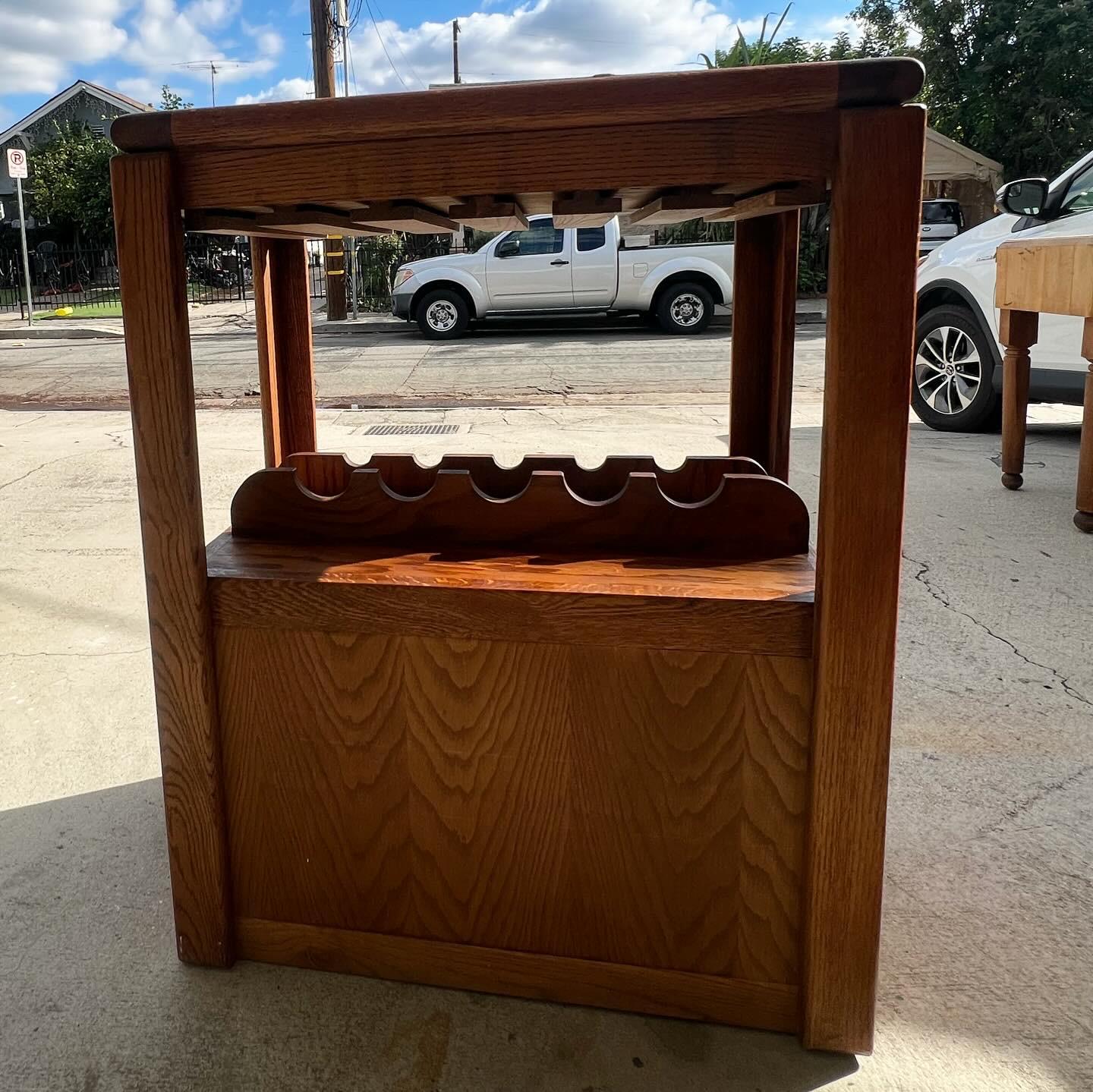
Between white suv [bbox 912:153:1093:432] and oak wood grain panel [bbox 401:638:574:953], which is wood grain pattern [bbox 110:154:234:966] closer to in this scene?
oak wood grain panel [bbox 401:638:574:953]

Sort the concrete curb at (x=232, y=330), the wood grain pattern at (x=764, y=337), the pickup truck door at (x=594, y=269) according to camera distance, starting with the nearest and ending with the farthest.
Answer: the wood grain pattern at (x=764, y=337), the pickup truck door at (x=594, y=269), the concrete curb at (x=232, y=330)

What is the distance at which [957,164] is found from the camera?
71.8ft

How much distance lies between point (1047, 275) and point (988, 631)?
1.65 m

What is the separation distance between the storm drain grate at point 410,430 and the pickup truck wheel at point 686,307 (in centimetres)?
766

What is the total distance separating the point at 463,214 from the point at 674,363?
29.9ft

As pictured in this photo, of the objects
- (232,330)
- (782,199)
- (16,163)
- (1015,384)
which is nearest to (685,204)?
(782,199)

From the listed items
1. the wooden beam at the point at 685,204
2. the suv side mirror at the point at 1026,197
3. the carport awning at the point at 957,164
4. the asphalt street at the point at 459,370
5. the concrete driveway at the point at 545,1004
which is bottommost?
the concrete driveway at the point at 545,1004

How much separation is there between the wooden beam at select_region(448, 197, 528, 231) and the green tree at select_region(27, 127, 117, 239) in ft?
97.4

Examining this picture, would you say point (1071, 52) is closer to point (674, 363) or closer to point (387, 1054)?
point (674, 363)

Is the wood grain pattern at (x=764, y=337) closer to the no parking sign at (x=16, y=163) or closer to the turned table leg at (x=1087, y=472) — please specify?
the turned table leg at (x=1087, y=472)

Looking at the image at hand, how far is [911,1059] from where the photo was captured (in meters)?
1.28

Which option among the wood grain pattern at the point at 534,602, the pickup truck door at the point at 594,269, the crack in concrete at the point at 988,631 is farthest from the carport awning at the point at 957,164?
the wood grain pattern at the point at 534,602

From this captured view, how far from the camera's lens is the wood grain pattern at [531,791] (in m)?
1.25

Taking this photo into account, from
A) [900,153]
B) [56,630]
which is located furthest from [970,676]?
[56,630]
